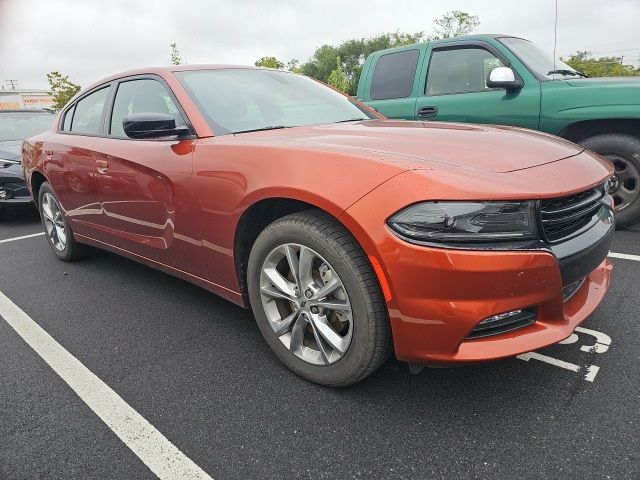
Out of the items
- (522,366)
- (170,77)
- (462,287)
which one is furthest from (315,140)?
(522,366)

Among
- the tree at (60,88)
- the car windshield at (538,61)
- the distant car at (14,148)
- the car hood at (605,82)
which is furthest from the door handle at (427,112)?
the tree at (60,88)

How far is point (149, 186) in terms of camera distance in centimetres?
275

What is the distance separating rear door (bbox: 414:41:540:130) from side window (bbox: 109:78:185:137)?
2.82 m

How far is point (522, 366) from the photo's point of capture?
223cm

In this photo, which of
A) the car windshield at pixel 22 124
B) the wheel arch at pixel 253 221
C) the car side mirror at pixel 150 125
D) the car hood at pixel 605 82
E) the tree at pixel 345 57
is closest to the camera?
the wheel arch at pixel 253 221

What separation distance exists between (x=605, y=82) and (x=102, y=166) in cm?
407

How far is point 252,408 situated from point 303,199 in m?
0.92

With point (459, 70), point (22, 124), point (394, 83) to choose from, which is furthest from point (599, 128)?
point (22, 124)

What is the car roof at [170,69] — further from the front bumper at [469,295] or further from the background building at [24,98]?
the background building at [24,98]

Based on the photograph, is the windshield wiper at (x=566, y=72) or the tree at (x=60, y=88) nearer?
the windshield wiper at (x=566, y=72)

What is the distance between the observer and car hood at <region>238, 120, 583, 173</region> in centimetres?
186

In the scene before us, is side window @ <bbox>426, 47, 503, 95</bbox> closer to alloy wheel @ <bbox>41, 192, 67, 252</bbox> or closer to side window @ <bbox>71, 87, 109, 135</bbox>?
side window @ <bbox>71, 87, 109, 135</bbox>

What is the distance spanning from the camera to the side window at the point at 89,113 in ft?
11.5

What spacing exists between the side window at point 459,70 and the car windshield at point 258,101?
75.4 inches
